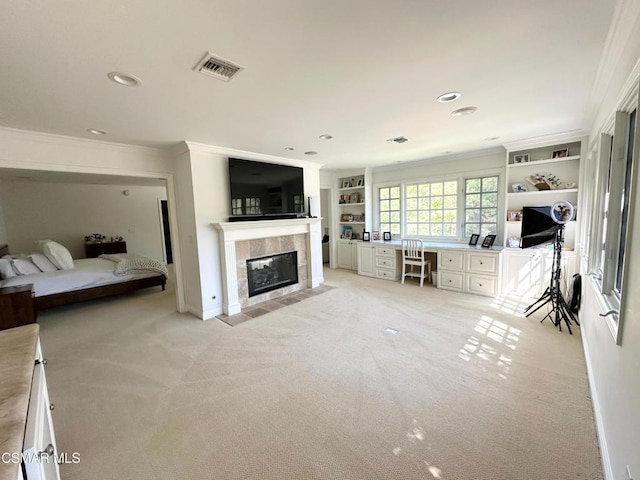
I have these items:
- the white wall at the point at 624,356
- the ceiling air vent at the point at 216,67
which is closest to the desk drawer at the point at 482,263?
the white wall at the point at 624,356

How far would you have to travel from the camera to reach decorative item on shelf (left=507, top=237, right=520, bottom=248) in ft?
14.4

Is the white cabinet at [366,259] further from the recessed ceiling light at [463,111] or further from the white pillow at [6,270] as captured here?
the white pillow at [6,270]

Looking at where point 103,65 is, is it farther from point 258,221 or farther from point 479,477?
point 479,477

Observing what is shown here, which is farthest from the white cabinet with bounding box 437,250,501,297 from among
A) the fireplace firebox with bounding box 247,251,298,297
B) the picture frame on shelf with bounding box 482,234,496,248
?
the fireplace firebox with bounding box 247,251,298,297

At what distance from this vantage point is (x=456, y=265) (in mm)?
4734

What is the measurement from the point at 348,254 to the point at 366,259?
2.68 ft

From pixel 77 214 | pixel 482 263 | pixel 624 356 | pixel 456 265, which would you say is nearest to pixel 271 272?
pixel 456 265

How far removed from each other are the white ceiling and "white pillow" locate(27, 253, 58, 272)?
2.85 meters

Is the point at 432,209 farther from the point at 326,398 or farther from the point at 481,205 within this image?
the point at 326,398

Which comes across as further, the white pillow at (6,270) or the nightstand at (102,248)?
the nightstand at (102,248)

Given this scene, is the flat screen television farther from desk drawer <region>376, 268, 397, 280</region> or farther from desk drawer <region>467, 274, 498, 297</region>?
desk drawer <region>467, 274, 498, 297</region>

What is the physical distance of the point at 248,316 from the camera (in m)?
3.89

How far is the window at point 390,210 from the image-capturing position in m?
6.09

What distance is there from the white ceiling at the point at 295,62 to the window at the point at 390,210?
2.99 m
